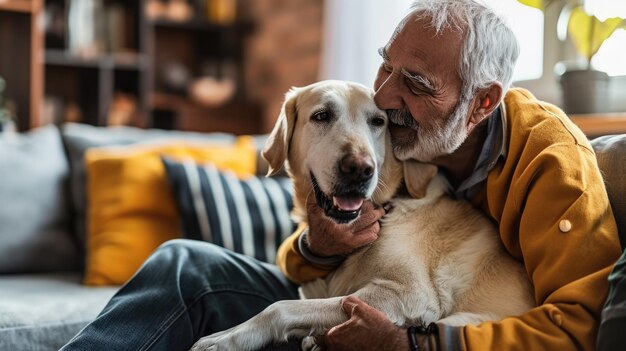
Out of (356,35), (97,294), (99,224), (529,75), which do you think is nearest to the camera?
(97,294)

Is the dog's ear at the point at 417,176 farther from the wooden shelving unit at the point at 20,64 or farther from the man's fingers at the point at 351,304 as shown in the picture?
the wooden shelving unit at the point at 20,64

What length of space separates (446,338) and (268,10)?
143 inches

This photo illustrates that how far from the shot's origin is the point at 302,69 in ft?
13.5

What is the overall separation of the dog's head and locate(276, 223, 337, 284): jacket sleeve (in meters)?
0.09

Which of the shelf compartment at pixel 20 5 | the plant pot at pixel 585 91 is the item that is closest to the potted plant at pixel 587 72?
the plant pot at pixel 585 91

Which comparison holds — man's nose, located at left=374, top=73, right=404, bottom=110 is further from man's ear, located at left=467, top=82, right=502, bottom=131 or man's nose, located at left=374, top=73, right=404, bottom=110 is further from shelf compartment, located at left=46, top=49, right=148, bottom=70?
shelf compartment, located at left=46, top=49, right=148, bottom=70

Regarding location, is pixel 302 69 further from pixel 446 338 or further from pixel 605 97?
pixel 446 338

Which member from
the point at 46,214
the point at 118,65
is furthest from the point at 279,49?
the point at 46,214

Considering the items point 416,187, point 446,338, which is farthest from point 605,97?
point 446,338

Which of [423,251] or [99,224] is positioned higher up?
[423,251]

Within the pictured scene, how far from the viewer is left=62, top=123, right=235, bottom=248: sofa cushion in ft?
7.97

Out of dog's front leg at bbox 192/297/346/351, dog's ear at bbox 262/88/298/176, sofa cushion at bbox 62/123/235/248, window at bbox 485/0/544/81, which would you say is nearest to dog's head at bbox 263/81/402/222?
dog's ear at bbox 262/88/298/176

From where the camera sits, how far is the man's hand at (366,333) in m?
1.27

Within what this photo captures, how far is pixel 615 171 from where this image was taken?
1.47m
